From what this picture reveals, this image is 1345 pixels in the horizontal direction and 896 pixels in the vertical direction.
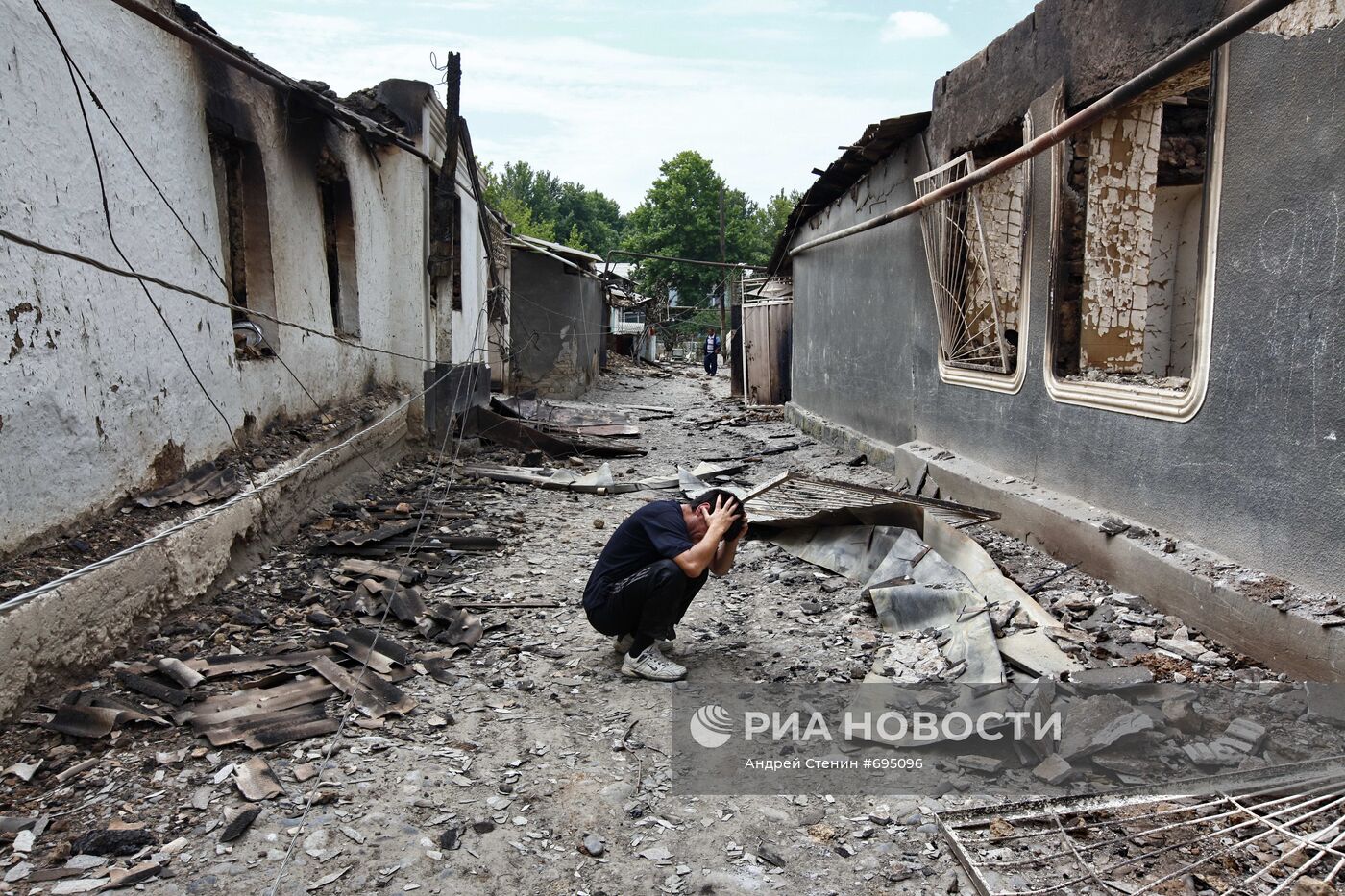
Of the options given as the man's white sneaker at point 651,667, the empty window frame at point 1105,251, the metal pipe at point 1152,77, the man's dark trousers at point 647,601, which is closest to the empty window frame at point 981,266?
the empty window frame at point 1105,251

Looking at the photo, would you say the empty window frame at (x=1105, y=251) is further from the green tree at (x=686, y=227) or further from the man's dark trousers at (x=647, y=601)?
the green tree at (x=686, y=227)

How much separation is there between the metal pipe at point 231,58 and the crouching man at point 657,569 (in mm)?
2896

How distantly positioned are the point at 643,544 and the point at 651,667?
0.61m

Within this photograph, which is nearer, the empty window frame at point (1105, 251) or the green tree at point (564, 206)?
the empty window frame at point (1105, 251)

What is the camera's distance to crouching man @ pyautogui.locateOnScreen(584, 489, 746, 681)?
156 inches

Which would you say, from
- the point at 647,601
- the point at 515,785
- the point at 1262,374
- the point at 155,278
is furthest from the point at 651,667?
the point at 155,278

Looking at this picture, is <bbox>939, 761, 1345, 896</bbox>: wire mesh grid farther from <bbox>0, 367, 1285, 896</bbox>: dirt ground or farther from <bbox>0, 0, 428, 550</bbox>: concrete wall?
<bbox>0, 0, 428, 550</bbox>: concrete wall

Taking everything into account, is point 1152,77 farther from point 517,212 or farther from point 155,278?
point 517,212

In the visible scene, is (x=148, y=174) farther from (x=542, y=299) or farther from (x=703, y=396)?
(x=703, y=396)

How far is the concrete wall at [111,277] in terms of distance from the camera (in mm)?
3475

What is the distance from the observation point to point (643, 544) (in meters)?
4.12

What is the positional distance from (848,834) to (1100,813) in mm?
838

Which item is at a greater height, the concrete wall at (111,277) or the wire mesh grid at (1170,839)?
the concrete wall at (111,277)

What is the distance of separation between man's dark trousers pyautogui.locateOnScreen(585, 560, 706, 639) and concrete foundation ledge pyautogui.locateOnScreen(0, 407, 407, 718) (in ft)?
6.98
